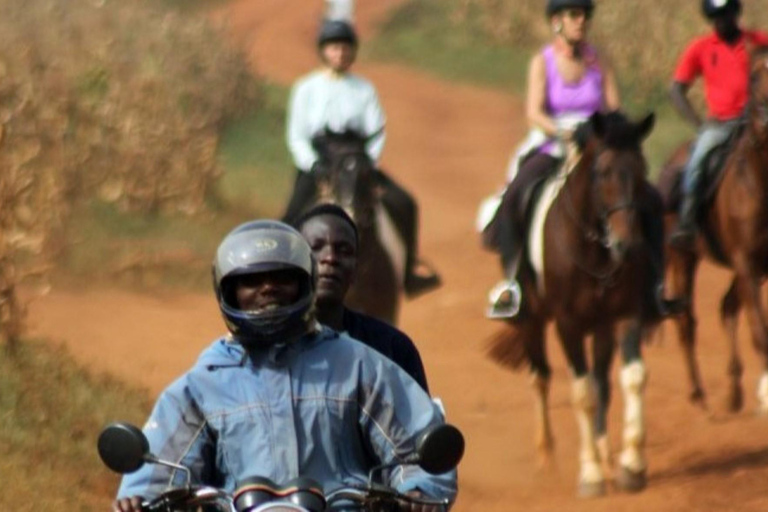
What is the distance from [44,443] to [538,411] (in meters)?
4.35

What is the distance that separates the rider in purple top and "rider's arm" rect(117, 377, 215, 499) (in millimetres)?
9516

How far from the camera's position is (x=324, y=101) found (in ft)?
53.2

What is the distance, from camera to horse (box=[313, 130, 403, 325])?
48.9 ft

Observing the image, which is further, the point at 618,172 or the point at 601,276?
the point at 601,276

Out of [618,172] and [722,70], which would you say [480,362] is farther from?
[618,172]

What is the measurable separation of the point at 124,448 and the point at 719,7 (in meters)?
11.7

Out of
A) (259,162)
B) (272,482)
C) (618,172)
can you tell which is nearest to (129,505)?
(272,482)

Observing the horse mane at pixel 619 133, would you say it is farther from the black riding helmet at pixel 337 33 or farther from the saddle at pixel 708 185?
the black riding helmet at pixel 337 33

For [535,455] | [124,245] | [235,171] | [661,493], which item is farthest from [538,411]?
[235,171]

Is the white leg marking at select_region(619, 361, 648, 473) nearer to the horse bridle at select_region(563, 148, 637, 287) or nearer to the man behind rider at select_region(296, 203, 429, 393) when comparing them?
the horse bridle at select_region(563, 148, 637, 287)

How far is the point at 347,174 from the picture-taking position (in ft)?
48.8

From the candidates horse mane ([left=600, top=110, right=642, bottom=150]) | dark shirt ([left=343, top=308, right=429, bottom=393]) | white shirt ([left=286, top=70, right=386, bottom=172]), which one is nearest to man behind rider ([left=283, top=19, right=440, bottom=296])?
white shirt ([left=286, top=70, right=386, bottom=172])

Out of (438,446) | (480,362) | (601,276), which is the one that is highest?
(438,446)

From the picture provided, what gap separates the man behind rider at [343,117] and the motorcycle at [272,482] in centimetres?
970
